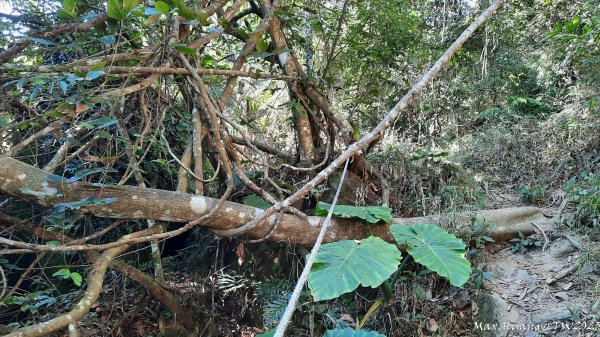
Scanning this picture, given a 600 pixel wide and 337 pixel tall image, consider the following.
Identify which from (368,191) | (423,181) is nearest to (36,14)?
(368,191)

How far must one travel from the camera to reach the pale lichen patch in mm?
2381

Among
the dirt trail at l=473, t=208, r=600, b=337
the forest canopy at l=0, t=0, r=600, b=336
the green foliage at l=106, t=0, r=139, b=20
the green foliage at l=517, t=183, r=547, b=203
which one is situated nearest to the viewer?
the green foliage at l=106, t=0, r=139, b=20

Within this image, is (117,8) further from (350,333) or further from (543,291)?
(543,291)

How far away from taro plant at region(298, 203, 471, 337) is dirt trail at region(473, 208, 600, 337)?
48cm

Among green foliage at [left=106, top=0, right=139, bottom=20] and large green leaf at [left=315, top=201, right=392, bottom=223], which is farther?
large green leaf at [left=315, top=201, right=392, bottom=223]

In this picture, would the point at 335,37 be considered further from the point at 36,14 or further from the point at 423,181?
the point at 36,14

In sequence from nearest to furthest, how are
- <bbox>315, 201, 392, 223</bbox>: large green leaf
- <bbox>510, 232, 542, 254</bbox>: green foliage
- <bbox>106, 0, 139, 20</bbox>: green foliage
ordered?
1. <bbox>106, 0, 139, 20</bbox>: green foliage
2. <bbox>315, 201, 392, 223</bbox>: large green leaf
3. <bbox>510, 232, 542, 254</bbox>: green foliage

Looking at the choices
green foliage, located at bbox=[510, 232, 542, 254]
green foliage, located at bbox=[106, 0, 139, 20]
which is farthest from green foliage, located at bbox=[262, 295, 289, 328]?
green foliage, located at bbox=[106, 0, 139, 20]

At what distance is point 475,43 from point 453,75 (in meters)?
0.46

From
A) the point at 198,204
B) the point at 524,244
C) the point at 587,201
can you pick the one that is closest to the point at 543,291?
the point at 524,244

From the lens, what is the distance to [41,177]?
204cm

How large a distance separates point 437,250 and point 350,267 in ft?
2.04

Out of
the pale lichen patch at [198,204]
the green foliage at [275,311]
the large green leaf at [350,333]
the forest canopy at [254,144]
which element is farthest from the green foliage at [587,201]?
the pale lichen patch at [198,204]

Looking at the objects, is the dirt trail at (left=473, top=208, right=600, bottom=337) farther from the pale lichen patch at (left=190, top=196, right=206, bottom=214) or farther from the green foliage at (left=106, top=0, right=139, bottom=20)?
the green foliage at (left=106, top=0, right=139, bottom=20)
